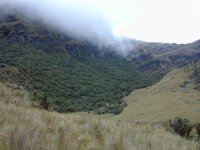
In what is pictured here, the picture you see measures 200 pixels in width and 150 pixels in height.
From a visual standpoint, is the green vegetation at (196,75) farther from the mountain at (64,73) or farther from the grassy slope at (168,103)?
the mountain at (64,73)

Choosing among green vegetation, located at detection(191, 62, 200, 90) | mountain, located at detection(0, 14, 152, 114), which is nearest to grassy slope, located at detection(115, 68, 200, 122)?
green vegetation, located at detection(191, 62, 200, 90)

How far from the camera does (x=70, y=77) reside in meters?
149

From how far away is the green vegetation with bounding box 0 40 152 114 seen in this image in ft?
371

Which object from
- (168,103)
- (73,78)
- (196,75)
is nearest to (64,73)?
(73,78)

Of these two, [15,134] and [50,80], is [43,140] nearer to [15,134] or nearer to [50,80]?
[15,134]

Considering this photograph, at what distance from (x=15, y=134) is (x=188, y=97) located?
89.1 metres

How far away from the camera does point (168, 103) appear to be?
91.4 metres

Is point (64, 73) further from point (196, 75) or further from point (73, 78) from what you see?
point (196, 75)

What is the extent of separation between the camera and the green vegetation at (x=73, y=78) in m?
113

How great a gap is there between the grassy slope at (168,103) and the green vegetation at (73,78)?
7155mm

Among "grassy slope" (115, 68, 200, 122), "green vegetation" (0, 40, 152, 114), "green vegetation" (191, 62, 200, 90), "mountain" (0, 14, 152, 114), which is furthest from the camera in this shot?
"mountain" (0, 14, 152, 114)

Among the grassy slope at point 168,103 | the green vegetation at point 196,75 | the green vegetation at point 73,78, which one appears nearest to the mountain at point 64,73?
the green vegetation at point 73,78

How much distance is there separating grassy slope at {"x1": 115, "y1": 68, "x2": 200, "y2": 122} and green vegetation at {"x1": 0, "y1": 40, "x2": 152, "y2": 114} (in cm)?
715

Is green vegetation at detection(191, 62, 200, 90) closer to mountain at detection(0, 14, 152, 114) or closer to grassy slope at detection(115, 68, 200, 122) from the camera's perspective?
grassy slope at detection(115, 68, 200, 122)
